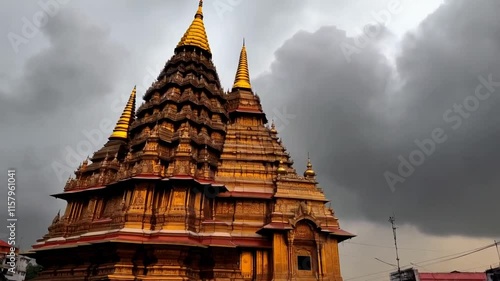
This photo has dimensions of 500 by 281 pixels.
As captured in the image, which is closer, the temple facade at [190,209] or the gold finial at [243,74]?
the temple facade at [190,209]

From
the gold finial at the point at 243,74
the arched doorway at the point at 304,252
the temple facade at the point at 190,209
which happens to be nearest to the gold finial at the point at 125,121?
the temple facade at the point at 190,209

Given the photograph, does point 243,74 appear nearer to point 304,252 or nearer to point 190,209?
point 190,209

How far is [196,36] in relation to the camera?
3569cm

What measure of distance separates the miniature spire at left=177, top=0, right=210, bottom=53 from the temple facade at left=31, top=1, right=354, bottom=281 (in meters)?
4.91

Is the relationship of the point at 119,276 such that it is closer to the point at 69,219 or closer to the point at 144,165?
the point at 144,165

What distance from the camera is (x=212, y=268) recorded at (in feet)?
72.1

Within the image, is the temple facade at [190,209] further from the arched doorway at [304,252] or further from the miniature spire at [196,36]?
the miniature spire at [196,36]

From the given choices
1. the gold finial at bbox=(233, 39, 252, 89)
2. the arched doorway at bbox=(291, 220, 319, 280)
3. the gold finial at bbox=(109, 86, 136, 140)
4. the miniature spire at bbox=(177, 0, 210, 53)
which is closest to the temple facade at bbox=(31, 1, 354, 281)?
the arched doorway at bbox=(291, 220, 319, 280)

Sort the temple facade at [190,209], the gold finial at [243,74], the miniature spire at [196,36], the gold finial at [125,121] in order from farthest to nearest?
the gold finial at [243,74]
the gold finial at [125,121]
the miniature spire at [196,36]
the temple facade at [190,209]

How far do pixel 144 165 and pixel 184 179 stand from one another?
3.21m

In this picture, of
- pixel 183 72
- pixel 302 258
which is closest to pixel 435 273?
pixel 302 258

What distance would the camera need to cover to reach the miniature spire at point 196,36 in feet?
114

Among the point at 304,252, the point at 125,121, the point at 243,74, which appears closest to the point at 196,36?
the point at 243,74

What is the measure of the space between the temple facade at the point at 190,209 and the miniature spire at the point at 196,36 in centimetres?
491
